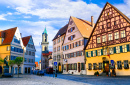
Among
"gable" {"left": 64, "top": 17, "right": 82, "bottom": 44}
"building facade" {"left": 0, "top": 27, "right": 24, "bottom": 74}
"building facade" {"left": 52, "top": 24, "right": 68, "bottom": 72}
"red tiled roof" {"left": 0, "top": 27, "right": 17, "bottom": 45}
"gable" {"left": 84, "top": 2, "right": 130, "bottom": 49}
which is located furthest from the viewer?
"building facade" {"left": 52, "top": 24, "right": 68, "bottom": 72}

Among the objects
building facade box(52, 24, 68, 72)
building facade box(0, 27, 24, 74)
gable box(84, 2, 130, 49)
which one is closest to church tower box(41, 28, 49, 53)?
building facade box(52, 24, 68, 72)

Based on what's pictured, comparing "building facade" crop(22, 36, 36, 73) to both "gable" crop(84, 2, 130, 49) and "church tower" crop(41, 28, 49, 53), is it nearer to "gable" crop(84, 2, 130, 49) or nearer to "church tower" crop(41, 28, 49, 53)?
"gable" crop(84, 2, 130, 49)

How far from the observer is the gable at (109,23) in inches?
1150

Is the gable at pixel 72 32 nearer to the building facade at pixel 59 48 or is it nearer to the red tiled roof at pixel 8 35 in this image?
the building facade at pixel 59 48

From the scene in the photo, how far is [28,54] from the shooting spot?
5850 cm

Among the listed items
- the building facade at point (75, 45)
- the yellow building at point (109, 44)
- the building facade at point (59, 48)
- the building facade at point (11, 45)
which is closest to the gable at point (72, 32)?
the building facade at point (75, 45)

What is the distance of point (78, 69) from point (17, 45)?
22.8 m

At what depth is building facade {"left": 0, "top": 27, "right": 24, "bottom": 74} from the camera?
1898 inches

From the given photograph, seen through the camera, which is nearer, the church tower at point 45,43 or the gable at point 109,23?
the gable at point 109,23

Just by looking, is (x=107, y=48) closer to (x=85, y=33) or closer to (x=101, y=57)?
(x=101, y=57)

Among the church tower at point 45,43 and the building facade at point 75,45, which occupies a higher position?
the church tower at point 45,43

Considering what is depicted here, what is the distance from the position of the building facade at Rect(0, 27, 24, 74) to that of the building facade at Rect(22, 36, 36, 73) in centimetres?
301

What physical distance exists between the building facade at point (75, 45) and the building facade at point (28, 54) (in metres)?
16.5

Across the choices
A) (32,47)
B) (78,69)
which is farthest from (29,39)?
(78,69)
